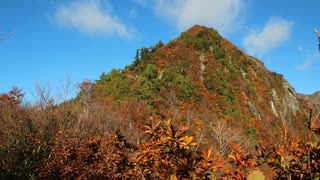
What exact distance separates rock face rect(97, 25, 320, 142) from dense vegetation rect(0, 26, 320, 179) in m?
0.14

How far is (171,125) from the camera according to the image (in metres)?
2.55

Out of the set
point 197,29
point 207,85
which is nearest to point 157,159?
point 207,85

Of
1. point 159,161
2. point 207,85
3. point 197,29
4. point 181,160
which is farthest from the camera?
point 197,29

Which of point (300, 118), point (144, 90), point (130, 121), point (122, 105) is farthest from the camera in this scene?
point (300, 118)

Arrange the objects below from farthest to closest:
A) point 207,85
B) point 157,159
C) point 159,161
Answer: point 207,85 < point 157,159 < point 159,161

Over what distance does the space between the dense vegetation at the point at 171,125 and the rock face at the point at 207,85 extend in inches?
5.6

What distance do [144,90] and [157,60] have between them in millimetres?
8345

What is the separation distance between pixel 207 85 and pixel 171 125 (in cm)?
3714

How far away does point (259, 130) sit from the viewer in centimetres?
3884

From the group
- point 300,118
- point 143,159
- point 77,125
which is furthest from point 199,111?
point 143,159

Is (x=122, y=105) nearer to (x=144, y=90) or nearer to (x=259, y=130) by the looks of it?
(x=144, y=90)

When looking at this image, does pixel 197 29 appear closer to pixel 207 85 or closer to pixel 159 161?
pixel 207 85

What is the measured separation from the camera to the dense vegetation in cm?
267

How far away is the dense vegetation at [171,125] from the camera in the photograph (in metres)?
2.67
